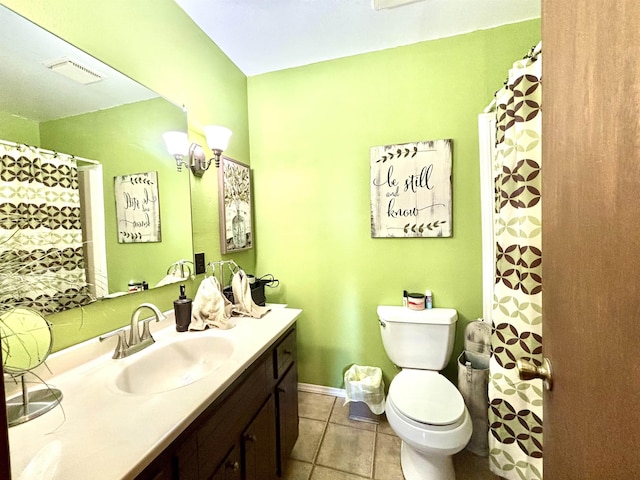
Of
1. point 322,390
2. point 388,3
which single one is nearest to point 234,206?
point 388,3

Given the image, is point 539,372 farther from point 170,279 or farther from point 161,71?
point 161,71

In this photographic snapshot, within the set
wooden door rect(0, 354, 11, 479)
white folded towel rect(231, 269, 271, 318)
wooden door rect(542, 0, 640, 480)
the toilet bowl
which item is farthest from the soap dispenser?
wooden door rect(542, 0, 640, 480)

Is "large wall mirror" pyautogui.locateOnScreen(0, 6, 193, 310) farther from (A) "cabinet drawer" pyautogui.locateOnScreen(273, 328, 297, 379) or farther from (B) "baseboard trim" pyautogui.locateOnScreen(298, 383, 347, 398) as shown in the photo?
(B) "baseboard trim" pyautogui.locateOnScreen(298, 383, 347, 398)

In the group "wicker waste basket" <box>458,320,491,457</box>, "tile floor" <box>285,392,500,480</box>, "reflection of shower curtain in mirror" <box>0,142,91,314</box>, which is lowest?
"tile floor" <box>285,392,500,480</box>

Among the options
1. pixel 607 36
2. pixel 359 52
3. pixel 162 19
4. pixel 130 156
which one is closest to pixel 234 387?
pixel 130 156

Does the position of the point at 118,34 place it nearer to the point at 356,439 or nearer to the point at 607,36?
the point at 607,36

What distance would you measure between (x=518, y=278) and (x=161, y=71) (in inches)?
78.8

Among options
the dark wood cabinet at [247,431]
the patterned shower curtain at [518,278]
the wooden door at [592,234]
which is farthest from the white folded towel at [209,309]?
the patterned shower curtain at [518,278]

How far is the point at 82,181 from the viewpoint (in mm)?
936

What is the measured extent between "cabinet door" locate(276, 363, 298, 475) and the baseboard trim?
59cm

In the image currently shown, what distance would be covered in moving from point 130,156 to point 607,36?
1.47 m

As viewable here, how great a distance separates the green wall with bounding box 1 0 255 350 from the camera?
0.90 metres

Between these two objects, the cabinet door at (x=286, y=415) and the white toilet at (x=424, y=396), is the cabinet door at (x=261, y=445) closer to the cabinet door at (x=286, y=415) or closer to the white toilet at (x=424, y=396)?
the cabinet door at (x=286, y=415)

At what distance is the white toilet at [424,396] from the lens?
1.11 m
